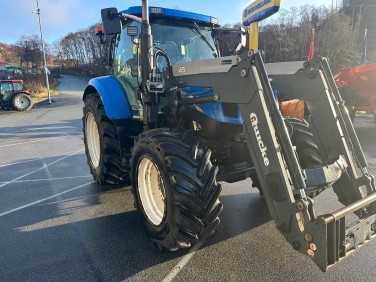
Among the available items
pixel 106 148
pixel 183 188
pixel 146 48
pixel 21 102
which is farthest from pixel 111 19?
pixel 21 102

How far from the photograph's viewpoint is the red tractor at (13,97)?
1988cm

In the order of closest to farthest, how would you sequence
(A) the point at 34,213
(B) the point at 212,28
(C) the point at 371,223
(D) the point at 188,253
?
(C) the point at 371,223
(D) the point at 188,253
(A) the point at 34,213
(B) the point at 212,28

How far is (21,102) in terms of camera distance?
2017 cm

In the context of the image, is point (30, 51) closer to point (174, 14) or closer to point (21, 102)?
point (21, 102)

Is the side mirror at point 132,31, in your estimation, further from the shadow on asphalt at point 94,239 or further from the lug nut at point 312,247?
the lug nut at point 312,247

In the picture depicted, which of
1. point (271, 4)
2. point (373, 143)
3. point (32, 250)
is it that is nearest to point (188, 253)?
point (32, 250)

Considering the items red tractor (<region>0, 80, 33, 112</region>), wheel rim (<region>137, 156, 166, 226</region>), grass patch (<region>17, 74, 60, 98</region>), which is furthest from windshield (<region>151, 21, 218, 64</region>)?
grass patch (<region>17, 74, 60, 98</region>)

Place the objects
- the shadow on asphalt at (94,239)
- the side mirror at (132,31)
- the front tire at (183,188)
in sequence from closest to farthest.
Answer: the front tire at (183,188) → the shadow on asphalt at (94,239) → the side mirror at (132,31)

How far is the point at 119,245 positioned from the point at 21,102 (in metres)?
20.0

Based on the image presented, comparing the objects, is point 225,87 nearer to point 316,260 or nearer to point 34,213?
point 316,260

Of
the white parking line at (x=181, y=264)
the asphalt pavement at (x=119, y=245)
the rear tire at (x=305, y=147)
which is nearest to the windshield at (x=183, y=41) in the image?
the rear tire at (x=305, y=147)

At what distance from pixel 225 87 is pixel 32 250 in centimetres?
250

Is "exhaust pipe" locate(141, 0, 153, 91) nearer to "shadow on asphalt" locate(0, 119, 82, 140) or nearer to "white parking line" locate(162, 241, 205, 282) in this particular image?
"white parking line" locate(162, 241, 205, 282)

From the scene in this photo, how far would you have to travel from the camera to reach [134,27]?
12.0 ft
